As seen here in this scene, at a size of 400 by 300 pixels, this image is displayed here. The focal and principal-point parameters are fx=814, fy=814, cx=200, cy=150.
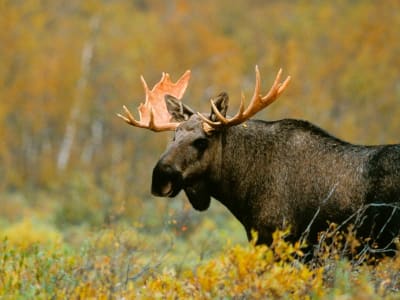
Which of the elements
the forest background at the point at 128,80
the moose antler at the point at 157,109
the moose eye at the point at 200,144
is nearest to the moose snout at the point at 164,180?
the moose eye at the point at 200,144

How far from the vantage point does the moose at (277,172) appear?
6.59 m

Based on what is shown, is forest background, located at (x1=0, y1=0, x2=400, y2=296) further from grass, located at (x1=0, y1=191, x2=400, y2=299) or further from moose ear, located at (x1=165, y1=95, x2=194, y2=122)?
grass, located at (x1=0, y1=191, x2=400, y2=299)

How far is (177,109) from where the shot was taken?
26.1ft

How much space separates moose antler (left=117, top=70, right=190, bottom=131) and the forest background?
13.3 m

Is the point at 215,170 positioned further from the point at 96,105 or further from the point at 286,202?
the point at 96,105

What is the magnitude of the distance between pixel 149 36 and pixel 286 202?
36.1 meters

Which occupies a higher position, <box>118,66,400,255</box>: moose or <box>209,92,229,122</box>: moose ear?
<box>209,92,229,122</box>: moose ear

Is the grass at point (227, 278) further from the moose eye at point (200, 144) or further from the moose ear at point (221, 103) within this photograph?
the moose ear at point (221, 103)

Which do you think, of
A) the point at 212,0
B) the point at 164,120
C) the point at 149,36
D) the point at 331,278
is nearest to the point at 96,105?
the point at 149,36

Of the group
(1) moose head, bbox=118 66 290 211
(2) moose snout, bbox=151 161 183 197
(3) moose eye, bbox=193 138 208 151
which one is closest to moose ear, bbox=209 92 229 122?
(1) moose head, bbox=118 66 290 211

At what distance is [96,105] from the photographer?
36.1 m

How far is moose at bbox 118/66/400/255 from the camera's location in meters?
6.59

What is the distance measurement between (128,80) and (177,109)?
90.3ft

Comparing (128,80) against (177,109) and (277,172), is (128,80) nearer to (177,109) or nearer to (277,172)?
(177,109)
